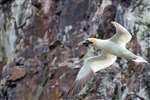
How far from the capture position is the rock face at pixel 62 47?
1163 inches

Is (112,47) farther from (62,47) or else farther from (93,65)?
(62,47)

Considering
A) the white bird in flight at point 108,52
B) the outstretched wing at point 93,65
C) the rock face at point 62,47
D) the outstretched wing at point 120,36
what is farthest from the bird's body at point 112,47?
the rock face at point 62,47

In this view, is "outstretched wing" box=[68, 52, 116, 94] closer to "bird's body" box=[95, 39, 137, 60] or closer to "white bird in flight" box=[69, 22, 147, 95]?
"white bird in flight" box=[69, 22, 147, 95]

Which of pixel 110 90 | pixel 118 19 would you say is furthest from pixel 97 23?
pixel 110 90

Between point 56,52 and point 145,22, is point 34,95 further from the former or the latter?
point 145,22

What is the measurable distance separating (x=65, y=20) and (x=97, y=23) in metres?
3.36

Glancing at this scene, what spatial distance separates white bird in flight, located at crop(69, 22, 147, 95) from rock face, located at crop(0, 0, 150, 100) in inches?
83.1

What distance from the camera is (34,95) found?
33.8m

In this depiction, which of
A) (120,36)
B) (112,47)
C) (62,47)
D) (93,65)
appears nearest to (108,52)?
(112,47)

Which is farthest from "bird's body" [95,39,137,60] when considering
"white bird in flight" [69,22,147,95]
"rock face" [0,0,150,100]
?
"rock face" [0,0,150,100]

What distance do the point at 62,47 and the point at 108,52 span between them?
25.3 feet

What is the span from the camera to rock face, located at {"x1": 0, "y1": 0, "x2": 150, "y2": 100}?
2955 cm

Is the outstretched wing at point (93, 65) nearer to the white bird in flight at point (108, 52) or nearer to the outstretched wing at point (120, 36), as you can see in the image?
the white bird in flight at point (108, 52)

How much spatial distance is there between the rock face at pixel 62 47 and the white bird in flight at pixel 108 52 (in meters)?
2.11
